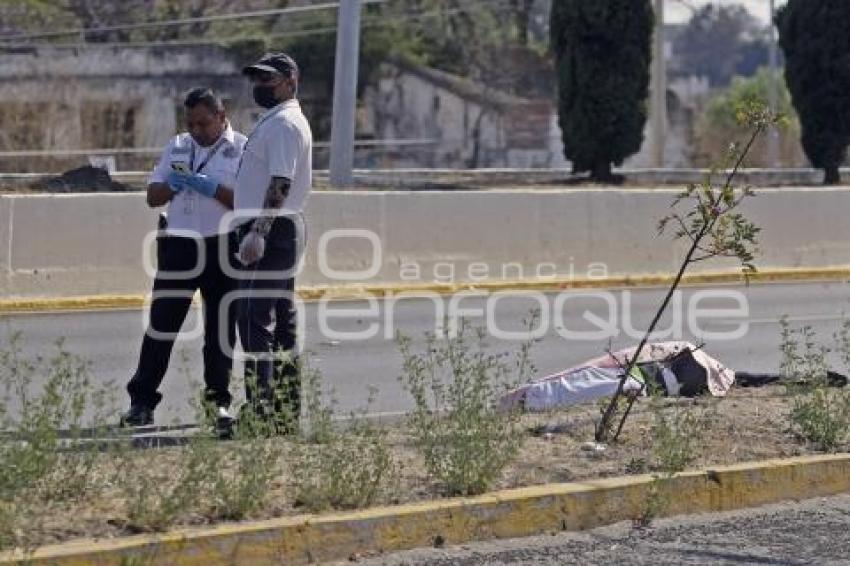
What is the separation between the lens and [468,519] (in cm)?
714

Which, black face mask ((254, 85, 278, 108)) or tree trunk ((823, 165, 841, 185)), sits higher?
tree trunk ((823, 165, 841, 185))

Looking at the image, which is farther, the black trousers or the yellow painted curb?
the black trousers

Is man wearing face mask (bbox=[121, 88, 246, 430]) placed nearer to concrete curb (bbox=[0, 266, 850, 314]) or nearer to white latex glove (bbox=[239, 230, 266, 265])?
white latex glove (bbox=[239, 230, 266, 265])

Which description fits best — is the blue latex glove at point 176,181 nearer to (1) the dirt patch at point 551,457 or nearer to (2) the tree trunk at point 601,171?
(1) the dirt patch at point 551,457

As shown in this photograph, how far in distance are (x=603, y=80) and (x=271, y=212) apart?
17666 millimetres

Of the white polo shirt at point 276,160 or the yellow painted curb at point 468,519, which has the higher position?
the white polo shirt at point 276,160

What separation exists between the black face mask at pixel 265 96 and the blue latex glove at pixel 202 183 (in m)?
0.67

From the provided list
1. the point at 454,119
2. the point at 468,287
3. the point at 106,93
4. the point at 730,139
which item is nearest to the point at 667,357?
the point at 468,287

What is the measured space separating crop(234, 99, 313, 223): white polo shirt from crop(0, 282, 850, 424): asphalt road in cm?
149

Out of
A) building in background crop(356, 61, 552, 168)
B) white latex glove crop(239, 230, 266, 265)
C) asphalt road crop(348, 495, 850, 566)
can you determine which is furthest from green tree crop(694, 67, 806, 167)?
asphalt road crop(348, 495, 850, 566)

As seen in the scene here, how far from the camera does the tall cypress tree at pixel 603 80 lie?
25.7 metres

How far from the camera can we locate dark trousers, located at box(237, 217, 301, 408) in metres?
8.70

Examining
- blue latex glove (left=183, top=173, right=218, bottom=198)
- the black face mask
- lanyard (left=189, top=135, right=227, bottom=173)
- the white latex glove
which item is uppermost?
the black face mask

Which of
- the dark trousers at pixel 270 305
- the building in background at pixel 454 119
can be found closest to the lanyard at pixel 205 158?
the dark trousers at pixel 270 305
